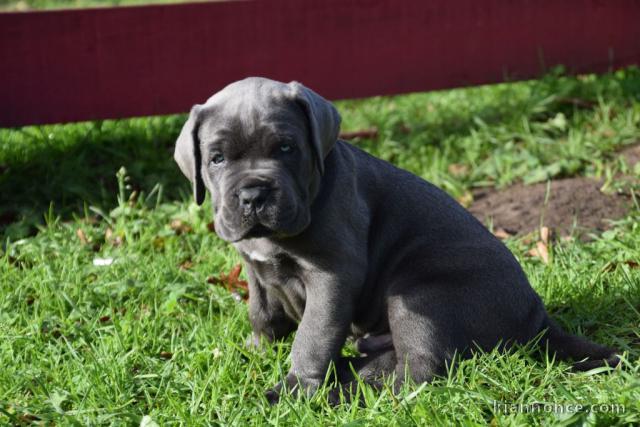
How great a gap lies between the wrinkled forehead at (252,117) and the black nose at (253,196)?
0.24 m

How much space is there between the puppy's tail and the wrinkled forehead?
1450 millimetres

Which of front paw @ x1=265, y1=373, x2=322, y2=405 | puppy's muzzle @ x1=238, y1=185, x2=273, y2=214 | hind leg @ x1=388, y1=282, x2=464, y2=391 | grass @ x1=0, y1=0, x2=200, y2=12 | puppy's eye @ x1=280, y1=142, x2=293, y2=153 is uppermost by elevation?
puppy's eye @ x1=280, y1=142, x2=293, y2=153

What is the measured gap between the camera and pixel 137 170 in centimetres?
650

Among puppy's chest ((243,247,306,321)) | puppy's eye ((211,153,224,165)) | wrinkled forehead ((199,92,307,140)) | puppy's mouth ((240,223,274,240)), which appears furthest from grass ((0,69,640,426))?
wrinkled forehead ((199,92,307,140))

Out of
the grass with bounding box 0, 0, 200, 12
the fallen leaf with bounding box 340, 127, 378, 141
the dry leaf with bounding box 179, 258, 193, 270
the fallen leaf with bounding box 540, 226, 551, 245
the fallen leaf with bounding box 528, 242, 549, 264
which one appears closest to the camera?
the fallen leaf with bounding box 528, 242, 549, 264

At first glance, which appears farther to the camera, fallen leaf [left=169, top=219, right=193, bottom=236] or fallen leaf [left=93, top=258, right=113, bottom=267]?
fallen leaf [left=169, top=219, right=193, bottom=236]

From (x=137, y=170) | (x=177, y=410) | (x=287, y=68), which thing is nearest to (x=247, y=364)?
(x=177, y=410)

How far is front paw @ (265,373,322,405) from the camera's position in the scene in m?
3.58

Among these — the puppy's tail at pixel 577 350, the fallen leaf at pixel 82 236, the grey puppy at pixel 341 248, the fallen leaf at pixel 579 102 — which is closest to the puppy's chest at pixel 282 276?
the grey puppy at pixel 341 248

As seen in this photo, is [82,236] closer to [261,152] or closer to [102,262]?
[102,262]

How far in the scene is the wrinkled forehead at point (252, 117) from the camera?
3.46 m

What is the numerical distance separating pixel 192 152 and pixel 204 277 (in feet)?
4.68

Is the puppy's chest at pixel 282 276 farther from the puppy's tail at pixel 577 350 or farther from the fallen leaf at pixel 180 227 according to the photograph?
the fallen leaf at pixel 180 227

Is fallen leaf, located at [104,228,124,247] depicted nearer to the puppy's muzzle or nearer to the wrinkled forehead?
the wrinkled forehead
